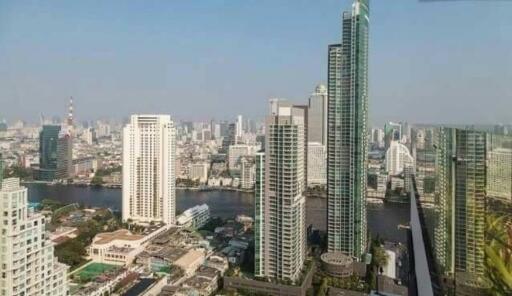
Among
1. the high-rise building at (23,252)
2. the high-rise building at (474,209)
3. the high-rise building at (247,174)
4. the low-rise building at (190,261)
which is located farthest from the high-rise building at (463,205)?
the high-rise building at (247,174)

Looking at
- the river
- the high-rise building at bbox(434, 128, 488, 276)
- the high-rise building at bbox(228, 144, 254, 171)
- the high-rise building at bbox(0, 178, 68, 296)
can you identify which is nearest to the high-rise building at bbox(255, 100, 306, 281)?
the river

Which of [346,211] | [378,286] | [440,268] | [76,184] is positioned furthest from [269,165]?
[76,184]

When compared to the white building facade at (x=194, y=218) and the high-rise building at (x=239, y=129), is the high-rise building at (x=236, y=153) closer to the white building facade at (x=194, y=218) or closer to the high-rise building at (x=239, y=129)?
the high-rise building at (x=239, y=129)

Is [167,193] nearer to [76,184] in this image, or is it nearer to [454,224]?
[76,184]

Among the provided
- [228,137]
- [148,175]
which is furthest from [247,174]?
[148,175]

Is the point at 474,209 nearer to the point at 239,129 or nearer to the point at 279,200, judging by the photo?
the point at 279,200

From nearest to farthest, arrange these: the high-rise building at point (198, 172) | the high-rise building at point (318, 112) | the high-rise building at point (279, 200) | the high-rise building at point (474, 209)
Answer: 1. the high-rise building at point (474, 209)
2. the high-rise building at point (279, 200)
3. the high-rise building at point (318, 112)
4. the high-rise building at point (198, 172)
